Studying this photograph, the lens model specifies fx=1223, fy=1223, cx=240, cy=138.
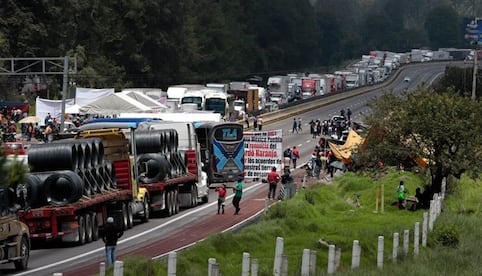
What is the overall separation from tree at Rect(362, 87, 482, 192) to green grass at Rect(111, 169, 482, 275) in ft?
5.70

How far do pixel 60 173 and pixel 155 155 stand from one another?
9325 mm

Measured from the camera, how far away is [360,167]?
150 ft

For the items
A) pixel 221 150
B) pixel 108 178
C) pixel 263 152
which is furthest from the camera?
pixel 221 150

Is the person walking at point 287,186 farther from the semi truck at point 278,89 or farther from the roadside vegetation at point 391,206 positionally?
the semi truck at point 278,89

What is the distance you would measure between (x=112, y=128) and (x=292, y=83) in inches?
3742

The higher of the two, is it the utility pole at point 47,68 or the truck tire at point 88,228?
the utility pole at point 47,68

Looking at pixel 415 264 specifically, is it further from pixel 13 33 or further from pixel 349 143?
pixel 13 33

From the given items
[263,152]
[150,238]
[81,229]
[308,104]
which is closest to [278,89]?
[308,104]

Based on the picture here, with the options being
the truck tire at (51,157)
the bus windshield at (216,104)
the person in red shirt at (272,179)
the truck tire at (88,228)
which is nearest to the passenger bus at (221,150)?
the person in red shirt at (272,179)

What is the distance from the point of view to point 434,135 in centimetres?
4231

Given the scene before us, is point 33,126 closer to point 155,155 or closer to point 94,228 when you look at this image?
point 155,155

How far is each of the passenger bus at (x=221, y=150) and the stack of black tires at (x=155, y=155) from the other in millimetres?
10754

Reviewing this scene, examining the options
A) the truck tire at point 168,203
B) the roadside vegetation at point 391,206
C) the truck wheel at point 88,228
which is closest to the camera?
the roadside vegetation at point 391,206

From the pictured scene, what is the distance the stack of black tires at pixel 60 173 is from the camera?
3139cm
